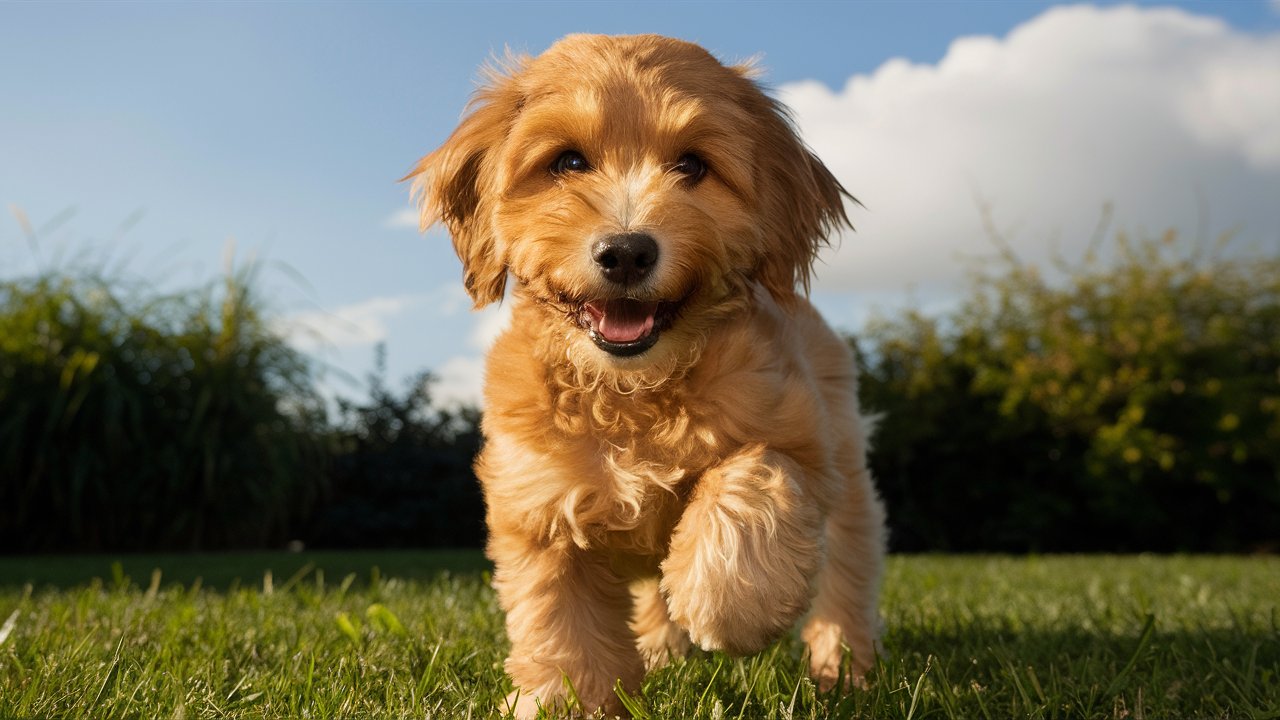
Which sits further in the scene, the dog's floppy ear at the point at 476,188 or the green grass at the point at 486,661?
the dog's floppy ear at the point at 476,188

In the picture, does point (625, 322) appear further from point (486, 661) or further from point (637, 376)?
point (486, 661)

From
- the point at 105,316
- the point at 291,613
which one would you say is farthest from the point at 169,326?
the point at 291,613

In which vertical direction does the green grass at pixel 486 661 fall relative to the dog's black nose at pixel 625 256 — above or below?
below

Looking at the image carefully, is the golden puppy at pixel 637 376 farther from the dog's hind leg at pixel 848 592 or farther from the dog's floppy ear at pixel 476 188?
the dog's hind leg at pixel 848 592

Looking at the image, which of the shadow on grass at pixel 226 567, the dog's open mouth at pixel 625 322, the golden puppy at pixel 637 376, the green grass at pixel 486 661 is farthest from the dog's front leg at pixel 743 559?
the shadow on grass at pixel 226 567

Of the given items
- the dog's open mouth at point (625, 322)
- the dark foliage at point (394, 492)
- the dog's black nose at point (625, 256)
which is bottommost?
the dark foliage at point (394, 492)

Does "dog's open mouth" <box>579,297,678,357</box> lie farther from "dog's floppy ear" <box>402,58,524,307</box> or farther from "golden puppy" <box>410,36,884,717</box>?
"dog's floppy ear" <box>402,58,524,307</box>

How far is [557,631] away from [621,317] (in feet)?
2.77

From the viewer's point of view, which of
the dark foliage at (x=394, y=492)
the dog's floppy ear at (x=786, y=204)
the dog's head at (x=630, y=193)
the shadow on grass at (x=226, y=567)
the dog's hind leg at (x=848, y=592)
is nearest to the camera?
the dog's head at (x=630, y=193)

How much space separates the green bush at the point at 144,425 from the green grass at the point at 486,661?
4844mm

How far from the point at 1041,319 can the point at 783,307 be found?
38.3 feet

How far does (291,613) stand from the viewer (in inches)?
184

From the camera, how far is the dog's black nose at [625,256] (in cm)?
254

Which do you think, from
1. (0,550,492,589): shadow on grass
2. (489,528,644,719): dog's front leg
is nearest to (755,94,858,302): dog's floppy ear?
(489,528,644,719): dog's front leg
